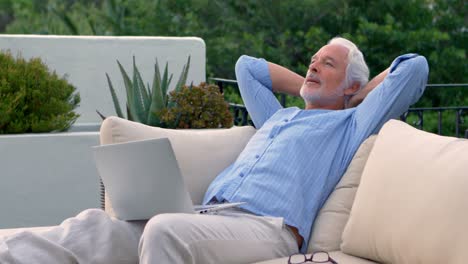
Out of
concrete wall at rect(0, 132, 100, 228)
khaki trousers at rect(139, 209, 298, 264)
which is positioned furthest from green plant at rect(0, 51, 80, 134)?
khaki trousers at rect(139, 209, 298, 264)

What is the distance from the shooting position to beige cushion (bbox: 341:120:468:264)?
8.25 feet

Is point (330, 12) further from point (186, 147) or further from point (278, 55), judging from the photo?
point (186, 147)

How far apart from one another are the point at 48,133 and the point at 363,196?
9.30ft

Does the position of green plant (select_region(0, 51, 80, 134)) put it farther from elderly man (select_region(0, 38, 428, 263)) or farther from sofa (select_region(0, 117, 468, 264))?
sofa (select_region(0, 117, 468, 264))

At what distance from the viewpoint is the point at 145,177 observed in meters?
2.99

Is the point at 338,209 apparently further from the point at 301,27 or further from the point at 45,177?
the point at 301,27

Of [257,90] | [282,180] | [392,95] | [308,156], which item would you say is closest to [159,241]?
[282,180]

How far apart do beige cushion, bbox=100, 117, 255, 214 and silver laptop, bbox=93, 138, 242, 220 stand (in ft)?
1.56

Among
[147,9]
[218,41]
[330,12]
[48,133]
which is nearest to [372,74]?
[330,12]

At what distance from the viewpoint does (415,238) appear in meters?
2.61

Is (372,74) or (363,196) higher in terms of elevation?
(363,196)

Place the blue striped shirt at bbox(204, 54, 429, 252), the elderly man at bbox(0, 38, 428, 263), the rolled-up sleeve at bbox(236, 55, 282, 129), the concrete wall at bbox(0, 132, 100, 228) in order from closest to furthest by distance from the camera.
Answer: the elderly man at bbox(0, 38, 428, 263)
the blue striped shirt at bbox(204, 54, 429, 252)
the rolled-up sleeve at bbox(236, 55, 282, 129)
the concrete wall at bbox(0, 132, 100, 228)

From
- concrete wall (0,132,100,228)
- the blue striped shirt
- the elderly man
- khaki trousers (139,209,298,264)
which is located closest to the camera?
khaki trousers (139,209,298,264)

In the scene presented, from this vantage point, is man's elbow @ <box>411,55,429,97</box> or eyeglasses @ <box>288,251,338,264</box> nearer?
eyeglasses @ <box>288,251,338,264</box>
